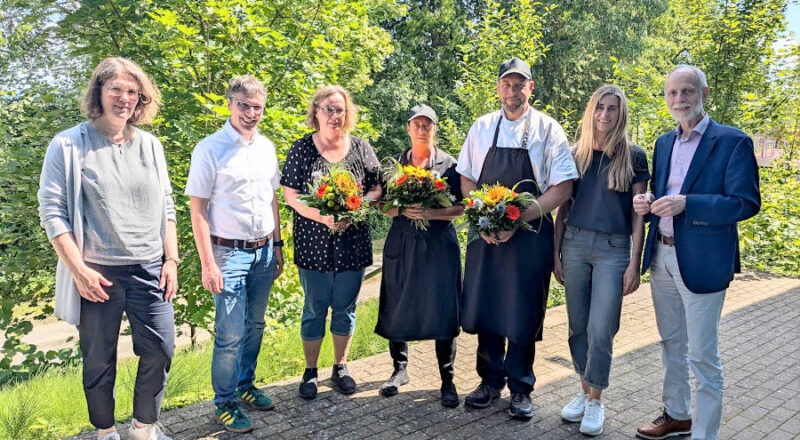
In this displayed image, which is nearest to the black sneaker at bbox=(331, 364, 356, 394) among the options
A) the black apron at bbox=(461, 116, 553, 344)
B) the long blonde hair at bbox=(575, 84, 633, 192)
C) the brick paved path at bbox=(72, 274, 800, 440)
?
the brick paved path at bbox=(72, 274, 800, 440)

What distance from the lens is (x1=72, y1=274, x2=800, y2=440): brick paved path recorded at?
12.9 ft

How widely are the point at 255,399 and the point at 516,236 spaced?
229 cm

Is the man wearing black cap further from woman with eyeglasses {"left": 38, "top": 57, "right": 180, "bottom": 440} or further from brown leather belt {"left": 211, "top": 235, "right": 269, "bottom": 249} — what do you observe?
woman with eyeglasses {"left": 38, "top": 57, "right": 180, "bottom": 440}

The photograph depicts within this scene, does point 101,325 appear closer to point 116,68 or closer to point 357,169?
point 116,68

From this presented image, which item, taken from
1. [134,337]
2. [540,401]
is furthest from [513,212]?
[134,337]

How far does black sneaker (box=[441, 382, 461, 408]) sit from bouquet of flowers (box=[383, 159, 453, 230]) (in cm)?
147

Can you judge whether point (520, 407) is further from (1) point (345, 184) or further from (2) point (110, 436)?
(2) point (110, 436)

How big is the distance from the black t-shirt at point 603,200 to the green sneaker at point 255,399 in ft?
8.53

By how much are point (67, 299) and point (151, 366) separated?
0.66 m

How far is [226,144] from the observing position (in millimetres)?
3768

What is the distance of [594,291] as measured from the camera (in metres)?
3.83

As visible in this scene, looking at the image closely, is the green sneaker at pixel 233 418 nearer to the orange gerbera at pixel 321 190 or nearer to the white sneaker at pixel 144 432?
the white sneaker at pixel 144 432

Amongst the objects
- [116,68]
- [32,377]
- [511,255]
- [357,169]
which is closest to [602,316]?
[511,255]

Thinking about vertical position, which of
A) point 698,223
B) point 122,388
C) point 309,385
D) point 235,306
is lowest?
point 122,388
